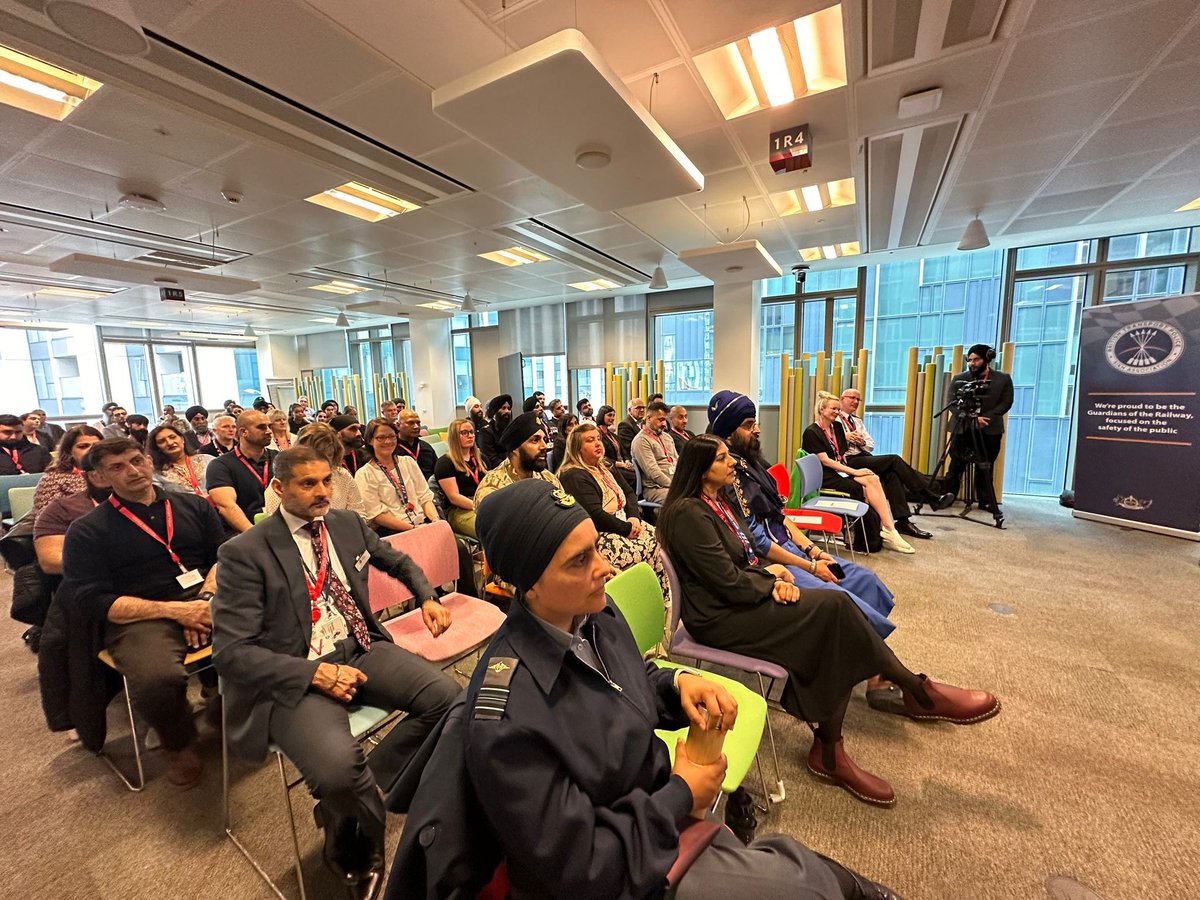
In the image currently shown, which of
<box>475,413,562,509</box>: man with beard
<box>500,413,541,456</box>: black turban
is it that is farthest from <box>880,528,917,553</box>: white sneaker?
<box>500,413,541,456</box>: black turban

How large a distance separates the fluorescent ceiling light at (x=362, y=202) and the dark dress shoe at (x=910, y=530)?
5.81 metres

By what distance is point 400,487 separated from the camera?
3.60 m

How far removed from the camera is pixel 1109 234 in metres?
5.76

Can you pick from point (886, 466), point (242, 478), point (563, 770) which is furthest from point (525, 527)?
point (886, 466)

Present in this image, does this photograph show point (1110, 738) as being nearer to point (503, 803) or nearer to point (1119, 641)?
point (1119, 641)

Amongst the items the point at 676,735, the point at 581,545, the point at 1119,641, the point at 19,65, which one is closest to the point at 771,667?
the point at 676,735

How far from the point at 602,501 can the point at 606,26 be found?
2507mm

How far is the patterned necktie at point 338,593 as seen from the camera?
1852 millimetres

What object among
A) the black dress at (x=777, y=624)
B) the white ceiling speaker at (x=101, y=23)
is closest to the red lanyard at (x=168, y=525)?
the white ceiling speaker at (x=101, y=23)

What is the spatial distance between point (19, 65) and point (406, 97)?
2068 mm

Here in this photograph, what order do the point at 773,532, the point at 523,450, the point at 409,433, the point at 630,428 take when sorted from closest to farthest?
the point at 773,532
the point at 523,450
the point at 409,433
the point at 630,428

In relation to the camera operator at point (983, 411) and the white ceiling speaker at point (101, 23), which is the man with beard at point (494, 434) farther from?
the camera operator at point (983, 411)

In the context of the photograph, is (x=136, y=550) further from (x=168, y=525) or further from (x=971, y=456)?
(x=971, y=456)

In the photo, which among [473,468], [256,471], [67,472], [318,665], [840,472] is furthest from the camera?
[840,472]
